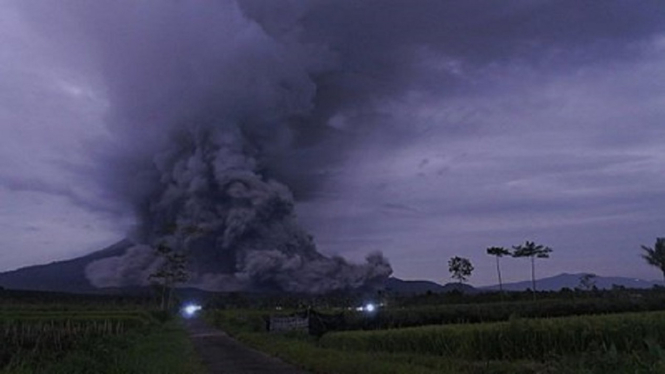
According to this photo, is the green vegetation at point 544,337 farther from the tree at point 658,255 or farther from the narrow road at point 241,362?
the tree at point 658,255

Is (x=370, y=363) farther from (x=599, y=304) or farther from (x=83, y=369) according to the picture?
(x=599, y=304)

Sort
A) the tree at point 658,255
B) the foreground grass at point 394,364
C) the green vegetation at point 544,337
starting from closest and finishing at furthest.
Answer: the foreground grass at point 394,364, the green vegetation at point 544,337, the tree at point 658,255

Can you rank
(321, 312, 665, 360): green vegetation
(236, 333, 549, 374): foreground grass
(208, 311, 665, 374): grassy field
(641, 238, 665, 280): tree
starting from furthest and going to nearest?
(641, 238, 665, 280): tree < (321, 312, 665, 360): green vegetation < (208, 311, 665, 374): grassy field < (236, 333, 549, 374): foreground grass

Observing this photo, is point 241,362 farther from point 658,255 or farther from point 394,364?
point 658,255

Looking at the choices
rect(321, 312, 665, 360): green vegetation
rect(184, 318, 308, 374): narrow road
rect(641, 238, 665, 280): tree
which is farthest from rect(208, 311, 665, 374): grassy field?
rect(641, 238, 665, 280): tree

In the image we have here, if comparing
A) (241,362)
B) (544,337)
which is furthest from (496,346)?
(241,362)

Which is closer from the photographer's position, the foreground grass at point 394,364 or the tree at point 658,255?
the foreground grass at point 394,364

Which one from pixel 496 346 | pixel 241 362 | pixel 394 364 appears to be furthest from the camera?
pixel 241 362

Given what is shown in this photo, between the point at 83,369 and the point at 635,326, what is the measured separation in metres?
15.3

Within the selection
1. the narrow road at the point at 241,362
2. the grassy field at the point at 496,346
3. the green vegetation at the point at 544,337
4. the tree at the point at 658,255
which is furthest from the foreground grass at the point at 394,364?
the tree at the point at 658,255

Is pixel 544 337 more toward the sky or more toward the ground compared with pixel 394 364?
more toward the sky

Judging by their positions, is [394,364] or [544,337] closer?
[394,364]

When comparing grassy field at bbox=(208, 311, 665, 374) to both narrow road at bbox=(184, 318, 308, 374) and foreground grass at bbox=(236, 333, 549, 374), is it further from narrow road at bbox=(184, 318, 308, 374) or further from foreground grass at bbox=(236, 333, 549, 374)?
narrow road at bbox=(184, 318, 308, 374)

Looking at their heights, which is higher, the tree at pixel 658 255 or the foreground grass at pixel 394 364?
the tree at pixel 658 255
